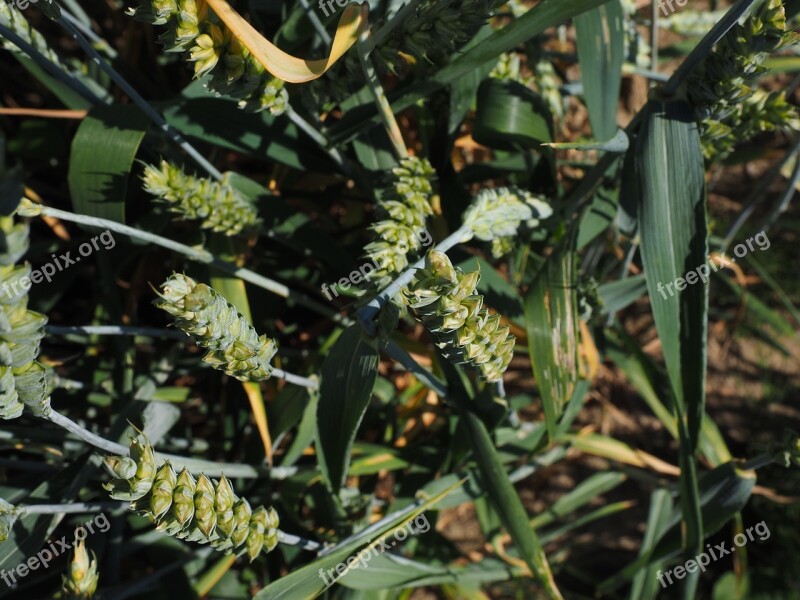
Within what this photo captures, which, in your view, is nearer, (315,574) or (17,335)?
(17,335)

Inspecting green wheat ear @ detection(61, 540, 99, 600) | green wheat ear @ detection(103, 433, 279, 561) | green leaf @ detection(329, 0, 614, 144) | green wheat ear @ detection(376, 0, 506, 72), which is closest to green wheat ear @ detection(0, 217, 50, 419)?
green wheat ear @ detection(103, 433, 279, 561)

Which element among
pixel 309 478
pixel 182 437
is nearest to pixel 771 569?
pixel 309 478

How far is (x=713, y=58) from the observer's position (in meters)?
0.86

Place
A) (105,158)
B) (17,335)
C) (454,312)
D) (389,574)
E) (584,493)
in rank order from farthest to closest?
(584,493), (389,574), (105,158), (454,312), (17,335)

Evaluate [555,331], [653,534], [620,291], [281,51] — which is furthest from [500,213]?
[653,534]

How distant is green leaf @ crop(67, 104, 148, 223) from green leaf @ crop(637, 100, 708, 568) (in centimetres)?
75

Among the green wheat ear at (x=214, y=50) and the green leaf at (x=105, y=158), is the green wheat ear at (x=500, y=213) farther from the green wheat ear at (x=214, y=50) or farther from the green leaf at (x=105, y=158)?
the green leaf at (x=105, y=158)

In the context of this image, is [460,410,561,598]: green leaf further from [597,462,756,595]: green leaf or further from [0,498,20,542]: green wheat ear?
[0,498,20,542]: green wheat ear

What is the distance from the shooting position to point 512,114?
44.8 inches

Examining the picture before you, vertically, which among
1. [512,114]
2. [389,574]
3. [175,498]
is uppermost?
[512,114]

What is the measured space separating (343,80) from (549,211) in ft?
1.16

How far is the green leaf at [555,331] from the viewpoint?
1068 millimetres

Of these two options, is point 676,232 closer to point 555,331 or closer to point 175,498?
point 555,331

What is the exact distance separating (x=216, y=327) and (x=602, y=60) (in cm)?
86
